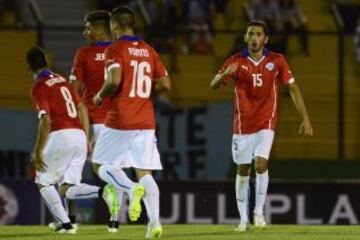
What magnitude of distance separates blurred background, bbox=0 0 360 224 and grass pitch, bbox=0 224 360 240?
12.1 feet

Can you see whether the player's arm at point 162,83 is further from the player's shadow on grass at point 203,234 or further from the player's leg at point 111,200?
the player's shadow on grass at point 203,234

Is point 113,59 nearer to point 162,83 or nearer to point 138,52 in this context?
point 138,52

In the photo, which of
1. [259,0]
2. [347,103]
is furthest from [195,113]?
[259,0]

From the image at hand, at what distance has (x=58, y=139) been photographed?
14.1 meters

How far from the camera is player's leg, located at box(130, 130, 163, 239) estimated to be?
13.1m

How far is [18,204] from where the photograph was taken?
19422 millimetres

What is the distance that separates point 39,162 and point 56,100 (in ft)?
2.12

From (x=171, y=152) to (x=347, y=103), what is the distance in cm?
273

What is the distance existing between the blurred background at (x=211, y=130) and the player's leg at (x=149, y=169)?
625 centimetres

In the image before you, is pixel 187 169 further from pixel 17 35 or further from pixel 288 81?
pixel 288 81

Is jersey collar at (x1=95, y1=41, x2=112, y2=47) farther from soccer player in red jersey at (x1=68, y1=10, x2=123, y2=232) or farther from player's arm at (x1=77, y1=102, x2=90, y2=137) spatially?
player's arm at (x1=77, y1=102, x2=90, y2=137)

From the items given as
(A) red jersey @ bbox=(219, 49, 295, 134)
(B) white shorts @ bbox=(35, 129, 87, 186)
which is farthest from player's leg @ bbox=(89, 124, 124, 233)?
(A) red jersey @ bbox=(219, 49, 295, 134)

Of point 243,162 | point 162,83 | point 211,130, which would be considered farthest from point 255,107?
point 211,130

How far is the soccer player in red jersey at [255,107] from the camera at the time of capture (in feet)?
49.4
